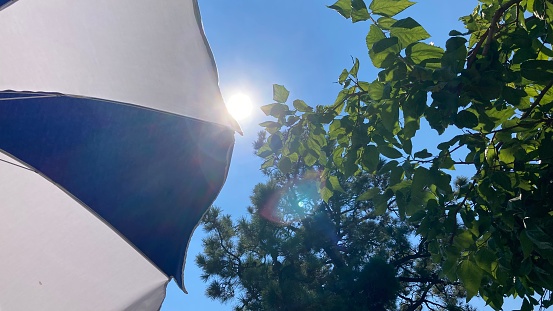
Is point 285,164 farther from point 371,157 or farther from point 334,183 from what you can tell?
point 371,157

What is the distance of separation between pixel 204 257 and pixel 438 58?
795 cm

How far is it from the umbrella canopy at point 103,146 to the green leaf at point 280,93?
506 mm

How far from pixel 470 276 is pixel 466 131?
1.74ft

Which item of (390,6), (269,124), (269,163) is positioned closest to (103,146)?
(269,124)

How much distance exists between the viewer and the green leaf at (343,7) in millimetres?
1609

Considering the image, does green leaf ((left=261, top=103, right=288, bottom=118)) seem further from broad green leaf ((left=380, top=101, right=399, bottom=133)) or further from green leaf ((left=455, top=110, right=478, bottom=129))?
green leaf ((left=455, top=110, right=478, bottom=129))

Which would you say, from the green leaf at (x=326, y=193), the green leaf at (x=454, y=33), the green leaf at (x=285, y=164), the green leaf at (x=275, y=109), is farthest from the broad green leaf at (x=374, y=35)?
the green leaf at (x=326, y=193)

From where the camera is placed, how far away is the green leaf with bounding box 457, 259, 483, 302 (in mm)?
1633

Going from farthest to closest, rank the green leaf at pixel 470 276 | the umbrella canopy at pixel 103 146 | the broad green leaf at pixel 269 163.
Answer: the broad green leaf at pixel 269 163 < the green leaf at pixel 470 276 < the umbrella canopy at pixel 103 146

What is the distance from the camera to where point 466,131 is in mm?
1716

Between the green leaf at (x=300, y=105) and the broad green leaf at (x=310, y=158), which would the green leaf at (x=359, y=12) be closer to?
the green leaf at (x=300, y=105)

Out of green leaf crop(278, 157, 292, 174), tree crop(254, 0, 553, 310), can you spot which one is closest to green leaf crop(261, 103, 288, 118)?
tree crop(254, 0, 553, 310)

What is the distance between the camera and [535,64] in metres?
1.50

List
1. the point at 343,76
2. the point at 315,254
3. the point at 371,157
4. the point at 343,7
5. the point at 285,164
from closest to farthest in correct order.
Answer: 1. the point at 343,7
2. the point at 371,157
3. the point at 343,76
4. the point at 285,164
5. the point at 315,254
